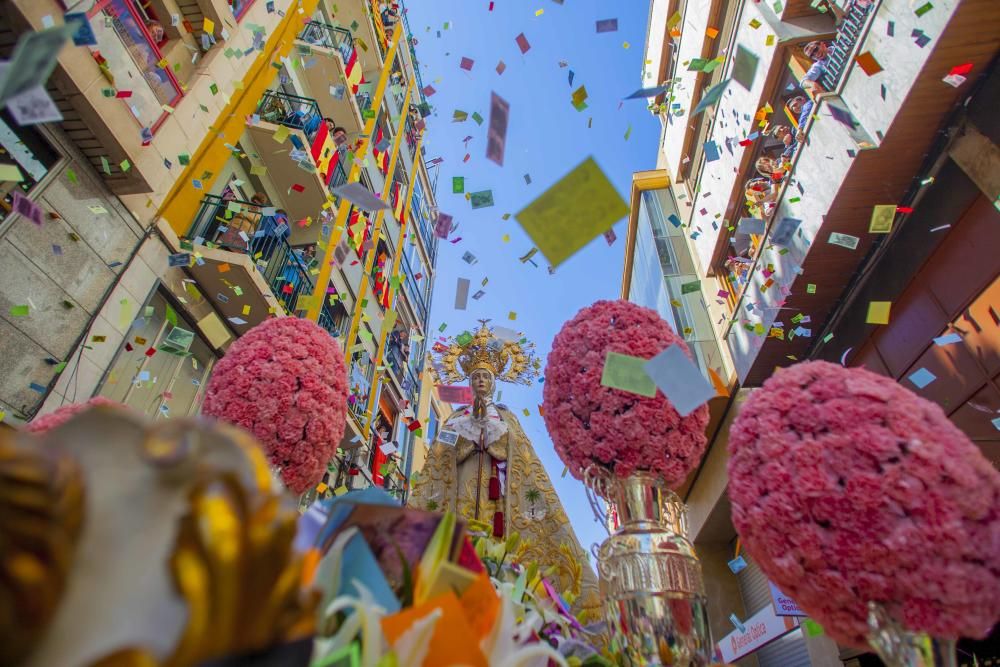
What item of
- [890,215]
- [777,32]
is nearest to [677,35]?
[777,32]

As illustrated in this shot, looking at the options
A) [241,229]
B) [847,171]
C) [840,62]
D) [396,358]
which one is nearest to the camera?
[847,171]

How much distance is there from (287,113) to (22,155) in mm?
5470

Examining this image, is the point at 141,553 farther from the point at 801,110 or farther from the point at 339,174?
the point at 339,174

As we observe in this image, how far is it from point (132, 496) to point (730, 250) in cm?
995

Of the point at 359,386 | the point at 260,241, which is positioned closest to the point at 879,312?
the point at 260,241

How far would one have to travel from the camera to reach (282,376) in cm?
170

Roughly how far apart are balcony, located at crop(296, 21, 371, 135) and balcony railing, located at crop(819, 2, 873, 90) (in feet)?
A: 28.5

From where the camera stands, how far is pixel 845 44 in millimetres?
5012

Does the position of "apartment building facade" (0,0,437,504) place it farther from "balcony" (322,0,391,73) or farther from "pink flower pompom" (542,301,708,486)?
"pink flower pompom" (542,301,708,486)

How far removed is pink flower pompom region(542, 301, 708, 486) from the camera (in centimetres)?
154

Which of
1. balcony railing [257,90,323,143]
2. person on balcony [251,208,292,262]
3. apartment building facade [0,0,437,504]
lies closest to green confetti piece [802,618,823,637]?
apartment building facade [0,0,437,504]

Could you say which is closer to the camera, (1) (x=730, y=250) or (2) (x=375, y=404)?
(1) (x=730, y=250)

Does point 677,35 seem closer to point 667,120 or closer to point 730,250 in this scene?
point 667,120

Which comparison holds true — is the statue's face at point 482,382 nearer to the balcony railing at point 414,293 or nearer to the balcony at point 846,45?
the balcony at point 846,45
